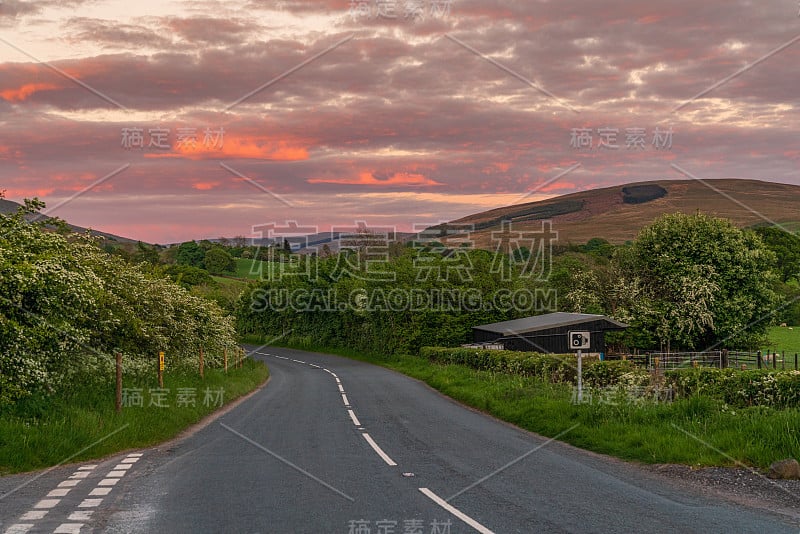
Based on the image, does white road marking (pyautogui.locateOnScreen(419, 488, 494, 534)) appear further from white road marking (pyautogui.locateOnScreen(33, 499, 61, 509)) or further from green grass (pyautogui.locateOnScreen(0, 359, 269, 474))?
green grass (pyautogui.locateOnScreen(0, 359, 269, 474))

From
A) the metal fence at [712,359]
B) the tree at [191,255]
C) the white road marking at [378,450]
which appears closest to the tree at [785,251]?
the metal fence at [712,359]

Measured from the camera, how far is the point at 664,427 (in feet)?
48.0

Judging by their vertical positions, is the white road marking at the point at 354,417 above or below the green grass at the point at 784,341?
above

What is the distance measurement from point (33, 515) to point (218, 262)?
136153mm

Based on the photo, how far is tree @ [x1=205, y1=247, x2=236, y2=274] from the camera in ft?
459

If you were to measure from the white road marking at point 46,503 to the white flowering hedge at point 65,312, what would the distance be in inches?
192

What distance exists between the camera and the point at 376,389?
3127 centimetres

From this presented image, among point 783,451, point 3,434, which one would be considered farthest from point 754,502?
point 3,434

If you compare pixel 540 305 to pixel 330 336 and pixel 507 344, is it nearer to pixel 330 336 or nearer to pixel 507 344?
pixel 507 344

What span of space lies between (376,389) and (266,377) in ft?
42.1

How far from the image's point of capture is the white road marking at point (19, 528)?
27.0 ft

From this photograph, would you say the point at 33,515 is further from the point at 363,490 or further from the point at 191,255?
the point at 191,255

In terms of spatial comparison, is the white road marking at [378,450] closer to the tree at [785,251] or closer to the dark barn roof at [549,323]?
the dark barn roof at [549,323]

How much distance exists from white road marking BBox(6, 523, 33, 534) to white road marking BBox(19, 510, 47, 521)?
29cm
